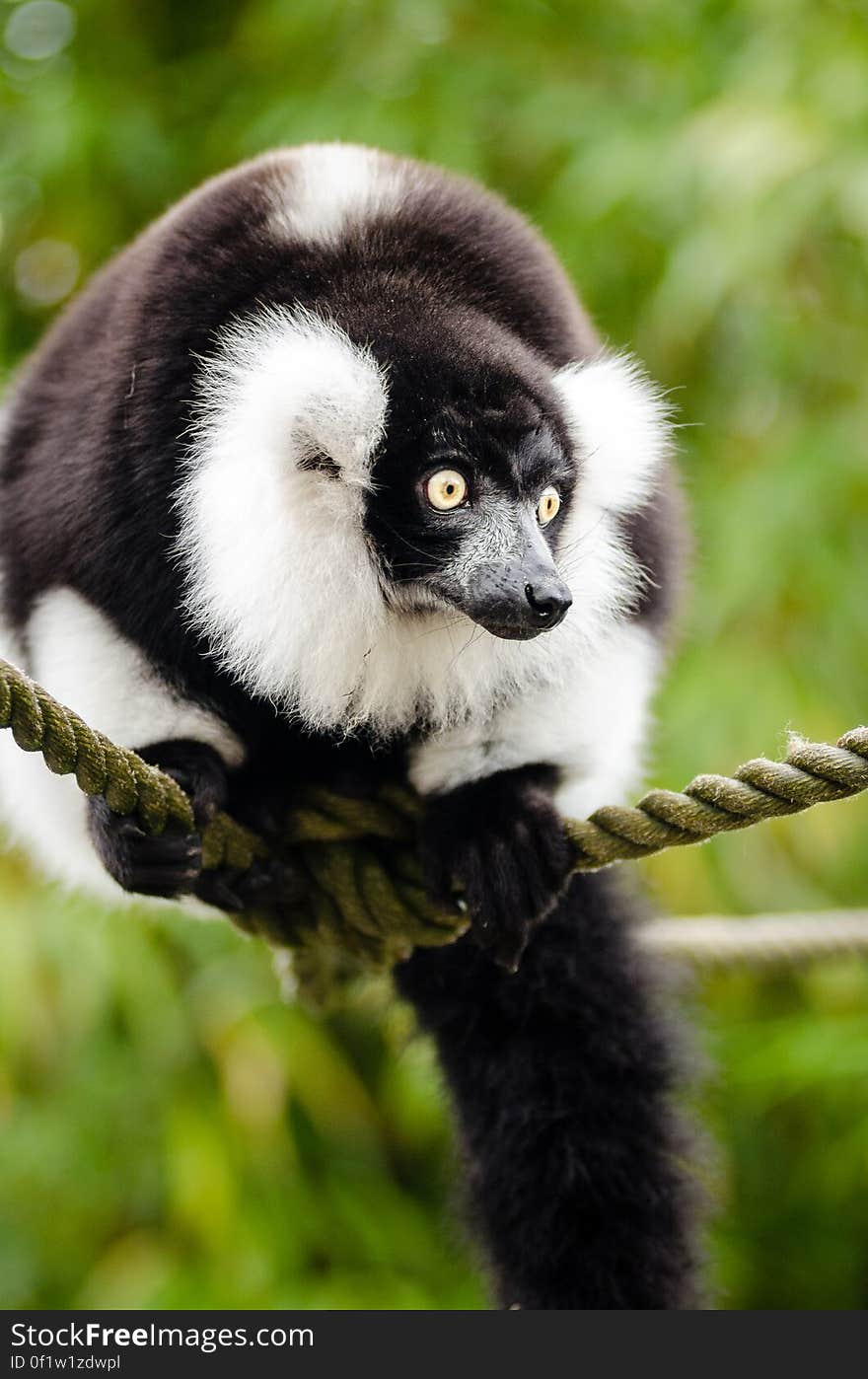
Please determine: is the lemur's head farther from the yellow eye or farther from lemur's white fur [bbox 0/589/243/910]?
lemur's white fur [bbox 0/589/243/910]

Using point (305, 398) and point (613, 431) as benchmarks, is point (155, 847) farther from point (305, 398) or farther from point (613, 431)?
point (613, 431)

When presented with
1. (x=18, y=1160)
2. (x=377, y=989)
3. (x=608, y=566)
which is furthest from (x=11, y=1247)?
(x=608, y=566)

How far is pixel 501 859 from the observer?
2.01 m

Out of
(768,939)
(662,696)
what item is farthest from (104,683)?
(662,696)

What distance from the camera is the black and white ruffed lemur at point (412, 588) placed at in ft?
6.40

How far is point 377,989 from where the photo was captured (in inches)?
111

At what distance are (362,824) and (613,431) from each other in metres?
0.68

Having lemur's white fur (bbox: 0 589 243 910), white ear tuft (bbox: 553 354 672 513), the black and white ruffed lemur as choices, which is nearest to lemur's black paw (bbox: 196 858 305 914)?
the black and white ruffed lemur

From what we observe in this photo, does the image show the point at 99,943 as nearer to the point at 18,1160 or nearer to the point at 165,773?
the point at 18,1160

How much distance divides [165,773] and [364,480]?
0.49m

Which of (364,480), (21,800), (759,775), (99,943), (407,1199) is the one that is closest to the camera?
(759,775)

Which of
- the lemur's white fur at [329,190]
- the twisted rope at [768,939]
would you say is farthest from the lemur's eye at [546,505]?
the twisted rope at [768,939]

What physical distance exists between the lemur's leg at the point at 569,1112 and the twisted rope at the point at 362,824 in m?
0.19

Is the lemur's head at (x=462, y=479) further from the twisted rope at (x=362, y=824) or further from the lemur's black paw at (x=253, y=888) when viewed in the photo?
the lemur's black paw at (x=253, y=888)
